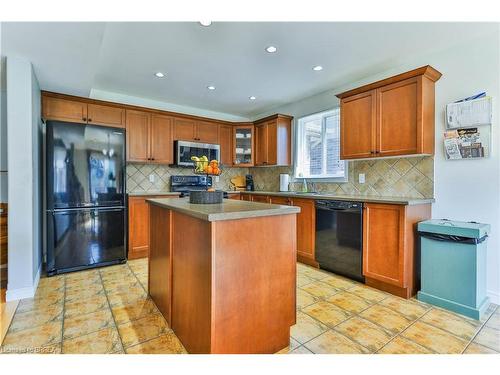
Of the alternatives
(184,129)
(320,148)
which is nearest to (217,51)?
(184,129)

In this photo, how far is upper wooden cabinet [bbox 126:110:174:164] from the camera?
153 inches

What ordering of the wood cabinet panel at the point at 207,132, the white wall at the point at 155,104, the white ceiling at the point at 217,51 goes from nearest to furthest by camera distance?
the white ceiling at the point at 217,51 → the white wall at the point at 155,104 → the wood cabinet panel at the point at 207,132

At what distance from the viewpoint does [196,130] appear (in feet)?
14.8

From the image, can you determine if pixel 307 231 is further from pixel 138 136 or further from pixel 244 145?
pixel 138 136

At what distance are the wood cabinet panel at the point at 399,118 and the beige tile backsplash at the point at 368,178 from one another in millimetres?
328

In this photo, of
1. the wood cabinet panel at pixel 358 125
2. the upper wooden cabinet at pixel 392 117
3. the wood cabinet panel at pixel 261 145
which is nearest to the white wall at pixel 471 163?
the upper wooden cabinet at pixel 392 117

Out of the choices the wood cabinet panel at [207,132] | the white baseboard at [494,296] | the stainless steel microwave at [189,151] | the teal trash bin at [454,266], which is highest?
the wood cabinet panel at [207,132]

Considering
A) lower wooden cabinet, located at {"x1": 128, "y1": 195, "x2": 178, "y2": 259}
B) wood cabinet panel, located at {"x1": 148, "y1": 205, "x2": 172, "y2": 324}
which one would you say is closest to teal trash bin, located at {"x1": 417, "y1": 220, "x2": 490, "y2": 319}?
wood cabinet panel, located at {"x1": 148, "y1": 205, "x2": 172, "y2": 324}

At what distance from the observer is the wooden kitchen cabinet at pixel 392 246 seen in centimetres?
243

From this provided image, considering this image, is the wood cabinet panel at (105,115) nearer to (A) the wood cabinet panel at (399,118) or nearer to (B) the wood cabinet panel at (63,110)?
(B) the wood cabinet panel at (63,110)

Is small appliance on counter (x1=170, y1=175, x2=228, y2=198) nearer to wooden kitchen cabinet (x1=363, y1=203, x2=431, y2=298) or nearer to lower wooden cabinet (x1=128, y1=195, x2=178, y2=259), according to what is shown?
Result: lower wooden cabinet (x1=128, y1=195, x2=178, y2=259)

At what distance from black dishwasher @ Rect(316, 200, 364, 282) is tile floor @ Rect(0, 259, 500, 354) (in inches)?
10.6

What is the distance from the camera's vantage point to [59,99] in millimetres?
3381

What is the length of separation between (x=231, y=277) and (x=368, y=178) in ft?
8.35
